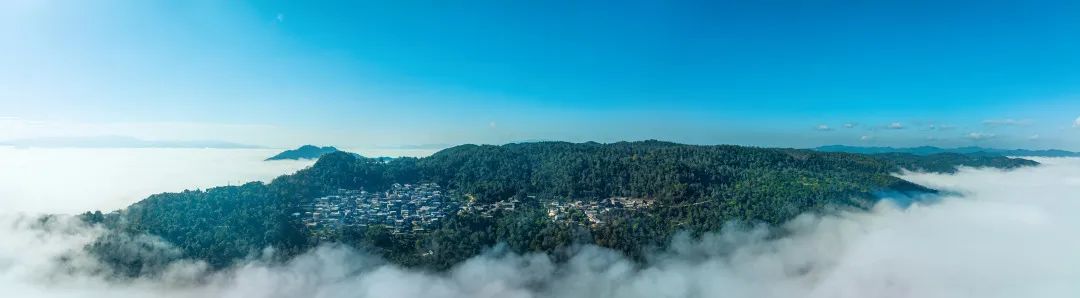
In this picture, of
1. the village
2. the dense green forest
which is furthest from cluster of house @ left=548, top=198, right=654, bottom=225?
the dense green forest

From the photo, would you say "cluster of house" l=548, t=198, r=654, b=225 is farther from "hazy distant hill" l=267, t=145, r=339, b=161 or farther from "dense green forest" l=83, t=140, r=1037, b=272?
"hazy distant hill" l=267, t=145, r=339, b=161

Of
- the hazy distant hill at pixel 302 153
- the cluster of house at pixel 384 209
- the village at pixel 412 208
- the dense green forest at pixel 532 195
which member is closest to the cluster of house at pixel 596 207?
the village at pixel 412 208

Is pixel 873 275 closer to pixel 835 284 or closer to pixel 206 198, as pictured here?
pixel 835 284

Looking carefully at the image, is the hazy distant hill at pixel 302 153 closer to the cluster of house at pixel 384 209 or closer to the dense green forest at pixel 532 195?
the dense green forest at pixel 532 195

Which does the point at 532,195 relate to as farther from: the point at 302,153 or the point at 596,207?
the point at 302,153

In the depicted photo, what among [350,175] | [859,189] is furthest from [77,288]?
[859,189]

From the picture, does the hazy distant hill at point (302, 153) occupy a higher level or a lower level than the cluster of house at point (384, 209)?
higher
